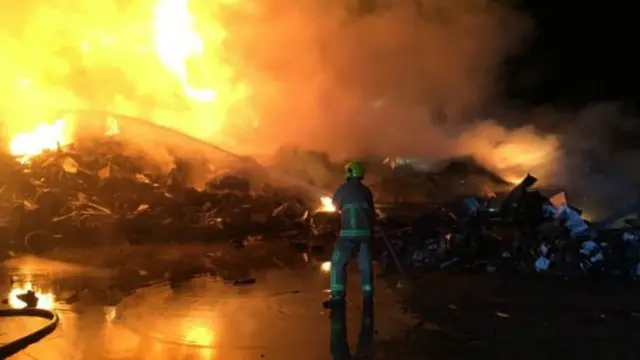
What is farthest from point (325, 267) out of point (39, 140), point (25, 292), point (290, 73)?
point (39, 140)

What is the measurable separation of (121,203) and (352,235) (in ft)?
32.5

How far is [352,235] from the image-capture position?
9703mm

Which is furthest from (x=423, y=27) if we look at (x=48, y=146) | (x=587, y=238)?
(x=48, y=146)

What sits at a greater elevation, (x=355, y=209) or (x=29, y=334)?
(x=355, y=209)

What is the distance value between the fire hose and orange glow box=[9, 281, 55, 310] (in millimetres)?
492

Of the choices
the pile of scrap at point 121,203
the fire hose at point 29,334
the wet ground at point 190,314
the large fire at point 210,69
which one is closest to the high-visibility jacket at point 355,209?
the wet ground at point 190,314

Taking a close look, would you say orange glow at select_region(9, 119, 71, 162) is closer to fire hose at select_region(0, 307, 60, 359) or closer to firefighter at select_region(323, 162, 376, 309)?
fire hose at select_region(0, 307, 60, 359)

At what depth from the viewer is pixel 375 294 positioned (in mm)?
10992

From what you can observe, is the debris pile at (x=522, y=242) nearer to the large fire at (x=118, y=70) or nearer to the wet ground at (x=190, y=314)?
the wet ground at (x=190, y=314)

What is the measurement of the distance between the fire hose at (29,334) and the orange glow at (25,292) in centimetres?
49

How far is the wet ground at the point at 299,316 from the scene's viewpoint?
24.8ft

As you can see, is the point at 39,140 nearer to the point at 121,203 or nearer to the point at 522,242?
the point at 121,203

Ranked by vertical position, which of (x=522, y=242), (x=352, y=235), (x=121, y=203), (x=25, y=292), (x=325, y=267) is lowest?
(x=25, y=292)

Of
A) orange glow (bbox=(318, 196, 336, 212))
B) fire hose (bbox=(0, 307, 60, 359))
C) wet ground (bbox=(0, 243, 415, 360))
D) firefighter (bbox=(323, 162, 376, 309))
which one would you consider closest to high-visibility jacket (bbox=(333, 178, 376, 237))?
firefighter (bbox=(323, 162, 376, 309))
